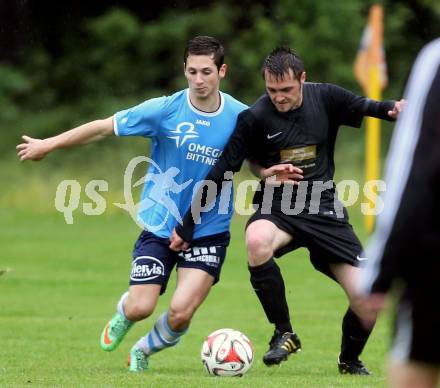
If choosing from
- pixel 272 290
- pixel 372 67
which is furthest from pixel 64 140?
pixel 372 67

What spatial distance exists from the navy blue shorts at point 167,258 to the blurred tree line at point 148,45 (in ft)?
65.1

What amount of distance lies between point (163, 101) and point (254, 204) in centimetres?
85

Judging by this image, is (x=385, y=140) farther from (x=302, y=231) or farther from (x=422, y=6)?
(x=302, y=231)

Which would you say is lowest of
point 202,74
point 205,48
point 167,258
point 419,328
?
point 419,328

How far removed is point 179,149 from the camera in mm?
7027

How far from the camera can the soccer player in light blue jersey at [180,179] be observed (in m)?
6.92

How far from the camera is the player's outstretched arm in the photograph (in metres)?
6.73

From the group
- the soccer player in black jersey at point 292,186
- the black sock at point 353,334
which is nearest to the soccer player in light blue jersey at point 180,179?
the soccer player in black jersey at point 292,186

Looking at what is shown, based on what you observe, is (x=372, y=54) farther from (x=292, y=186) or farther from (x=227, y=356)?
(x=227, y=356)

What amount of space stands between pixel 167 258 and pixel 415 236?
391cm

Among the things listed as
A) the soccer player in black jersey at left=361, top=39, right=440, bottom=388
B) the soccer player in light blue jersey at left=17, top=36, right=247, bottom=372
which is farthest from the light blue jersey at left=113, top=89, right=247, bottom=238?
the soccer player in black jersey at left=361, top=39, right=440, bottom=388

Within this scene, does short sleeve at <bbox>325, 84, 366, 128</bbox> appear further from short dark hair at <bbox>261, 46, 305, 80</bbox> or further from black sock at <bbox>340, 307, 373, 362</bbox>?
black sock at <bbox>340, 307, 373, 362</bbox>

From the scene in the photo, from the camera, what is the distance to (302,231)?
6.86 metres

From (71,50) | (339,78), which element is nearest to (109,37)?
(71,50)
